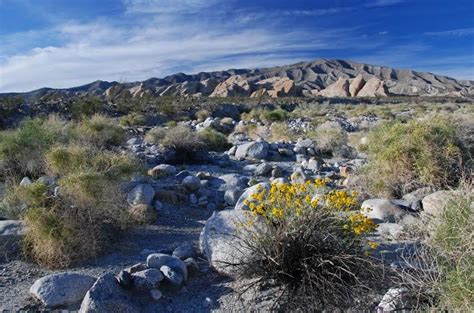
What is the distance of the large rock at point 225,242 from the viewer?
4117mm

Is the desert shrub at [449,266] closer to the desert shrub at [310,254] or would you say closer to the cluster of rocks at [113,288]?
the desert shrub at [310,254]

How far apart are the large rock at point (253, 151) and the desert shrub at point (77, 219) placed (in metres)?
6.24

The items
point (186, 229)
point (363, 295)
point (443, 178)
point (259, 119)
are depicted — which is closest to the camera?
point (363, 295)

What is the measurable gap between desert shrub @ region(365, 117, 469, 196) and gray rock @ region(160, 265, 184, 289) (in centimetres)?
461

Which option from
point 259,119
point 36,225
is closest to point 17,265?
point 36,225

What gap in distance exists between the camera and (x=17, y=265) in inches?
184

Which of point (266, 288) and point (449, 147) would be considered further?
point (449, 147)

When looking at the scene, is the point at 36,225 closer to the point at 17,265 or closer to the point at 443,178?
the point at 17,265

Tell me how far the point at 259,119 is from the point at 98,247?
68.8ft

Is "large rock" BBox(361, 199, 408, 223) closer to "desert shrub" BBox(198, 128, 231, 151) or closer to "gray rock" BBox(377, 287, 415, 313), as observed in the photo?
"gray rock" BBox(377, 287, 415, 313)

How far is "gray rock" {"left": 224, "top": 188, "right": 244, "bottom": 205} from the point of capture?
7.46 metres

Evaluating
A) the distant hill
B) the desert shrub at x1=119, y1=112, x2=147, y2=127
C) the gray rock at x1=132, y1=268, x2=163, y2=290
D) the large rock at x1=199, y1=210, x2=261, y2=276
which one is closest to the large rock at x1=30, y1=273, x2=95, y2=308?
the gray rock at x1=132, y1=268, x2=163, y2=290

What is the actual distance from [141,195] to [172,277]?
291cm

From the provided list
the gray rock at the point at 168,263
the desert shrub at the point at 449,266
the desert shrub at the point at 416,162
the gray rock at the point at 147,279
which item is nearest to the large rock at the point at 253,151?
the desert shrub at the point at 416,162
